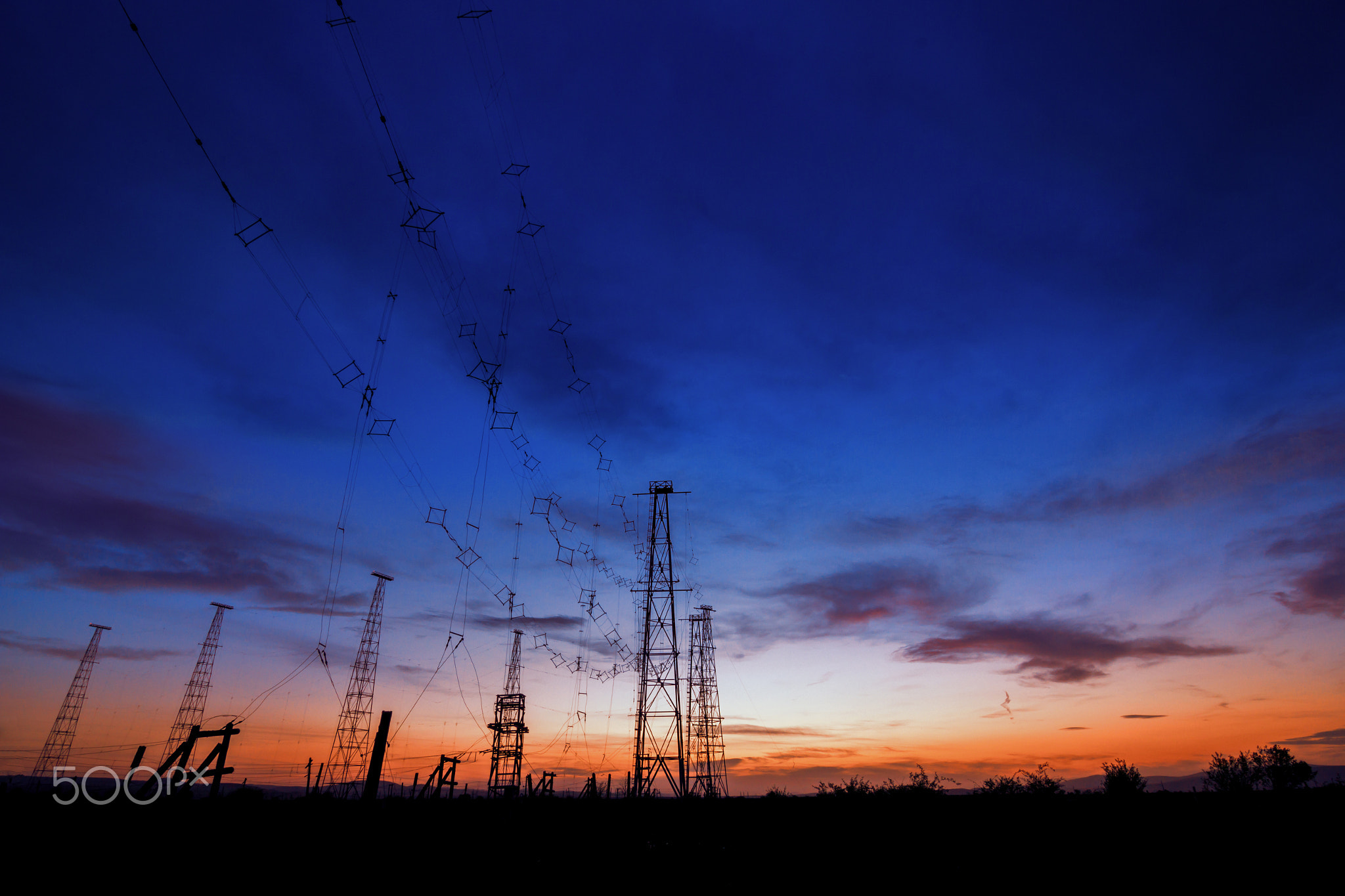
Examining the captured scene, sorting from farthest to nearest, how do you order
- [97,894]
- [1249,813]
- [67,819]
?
1. [1249,813]
2. [67,819]
3. [97,894]

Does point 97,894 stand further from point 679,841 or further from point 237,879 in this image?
point 679,841

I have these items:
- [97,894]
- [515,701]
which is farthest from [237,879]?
[515,701]

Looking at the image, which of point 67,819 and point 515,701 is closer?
point 67,819

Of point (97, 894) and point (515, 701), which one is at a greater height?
point (515, 701)

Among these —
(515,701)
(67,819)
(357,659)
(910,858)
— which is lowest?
(910,858)

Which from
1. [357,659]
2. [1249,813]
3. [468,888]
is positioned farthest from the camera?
[357,659]

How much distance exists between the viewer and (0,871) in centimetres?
1364

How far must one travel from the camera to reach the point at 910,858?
779 inches

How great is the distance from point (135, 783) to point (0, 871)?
17215mm

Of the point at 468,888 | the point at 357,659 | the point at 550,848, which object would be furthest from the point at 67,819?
the point at 357,659

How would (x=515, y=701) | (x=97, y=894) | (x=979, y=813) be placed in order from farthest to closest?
(x=515, y=701) < (x=979, y=813) < (x=97, y=894)

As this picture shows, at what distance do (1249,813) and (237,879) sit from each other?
30936 mm

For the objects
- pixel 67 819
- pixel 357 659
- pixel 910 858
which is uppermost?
pixel 357 659

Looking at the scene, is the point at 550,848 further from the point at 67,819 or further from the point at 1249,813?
the point at 1249,813
